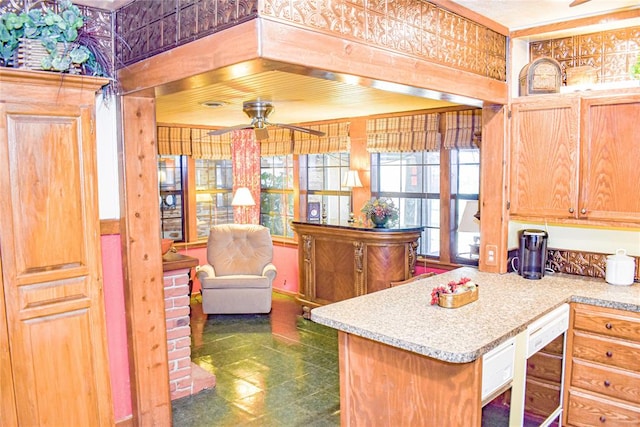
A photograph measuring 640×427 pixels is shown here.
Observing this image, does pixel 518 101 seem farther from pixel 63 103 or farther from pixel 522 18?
pixel 63 103

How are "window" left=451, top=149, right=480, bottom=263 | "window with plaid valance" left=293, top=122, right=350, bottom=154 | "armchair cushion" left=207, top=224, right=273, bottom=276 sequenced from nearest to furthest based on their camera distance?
"window" left=451, top=149, right=480, bottom=263 < "armchair cushion" left=207, top=224, right=273, bottom=276 < "window with plaid valance" left=293, top=122, right=350, bottom=154

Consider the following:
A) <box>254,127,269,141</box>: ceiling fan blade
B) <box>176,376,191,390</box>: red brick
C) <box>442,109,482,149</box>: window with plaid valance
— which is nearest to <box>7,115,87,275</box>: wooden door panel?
<box>176,376,191,390</box>: red brick

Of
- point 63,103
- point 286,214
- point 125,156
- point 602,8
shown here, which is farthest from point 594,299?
point 286,214

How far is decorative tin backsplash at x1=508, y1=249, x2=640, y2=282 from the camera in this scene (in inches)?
135

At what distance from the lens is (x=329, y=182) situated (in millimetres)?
A: 6844

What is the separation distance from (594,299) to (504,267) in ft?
2.43

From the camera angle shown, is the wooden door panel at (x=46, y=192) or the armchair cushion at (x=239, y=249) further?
the armchair cushion at (x=239, y=249)

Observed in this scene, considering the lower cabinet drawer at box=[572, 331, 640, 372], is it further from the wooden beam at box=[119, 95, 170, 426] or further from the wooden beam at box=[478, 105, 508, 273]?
the wooden beam at box=[119, 95, 170, 426]

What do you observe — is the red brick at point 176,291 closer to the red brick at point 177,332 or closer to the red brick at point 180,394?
the red brick at point 177,332

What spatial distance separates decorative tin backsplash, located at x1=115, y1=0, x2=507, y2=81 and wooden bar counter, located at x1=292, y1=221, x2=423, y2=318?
2.38 metres

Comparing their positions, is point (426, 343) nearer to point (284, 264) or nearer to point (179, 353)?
point (179, 353)

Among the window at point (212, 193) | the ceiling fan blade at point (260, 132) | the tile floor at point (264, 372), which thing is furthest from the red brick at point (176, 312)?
the window at point (212, 193)

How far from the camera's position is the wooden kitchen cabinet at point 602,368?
2.81 m

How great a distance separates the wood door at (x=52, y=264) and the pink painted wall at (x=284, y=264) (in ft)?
14.4
